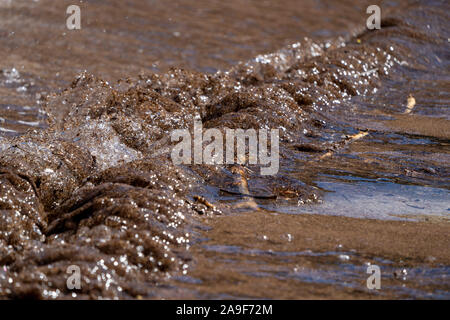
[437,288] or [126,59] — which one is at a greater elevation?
[126,59]

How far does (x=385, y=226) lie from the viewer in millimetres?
3328

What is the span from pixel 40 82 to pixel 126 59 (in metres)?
1.16

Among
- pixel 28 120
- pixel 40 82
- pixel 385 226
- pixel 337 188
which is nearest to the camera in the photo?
pixel 385 226

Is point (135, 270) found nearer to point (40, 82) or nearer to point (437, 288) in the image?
point (437, 288)

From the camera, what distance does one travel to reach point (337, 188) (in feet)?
12.7

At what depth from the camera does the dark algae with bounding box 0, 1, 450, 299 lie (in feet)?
8.83

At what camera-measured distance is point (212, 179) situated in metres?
3.79

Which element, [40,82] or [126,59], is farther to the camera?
[126,59]

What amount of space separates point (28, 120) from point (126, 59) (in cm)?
204

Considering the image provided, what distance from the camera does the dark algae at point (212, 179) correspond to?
2691 millimetres
